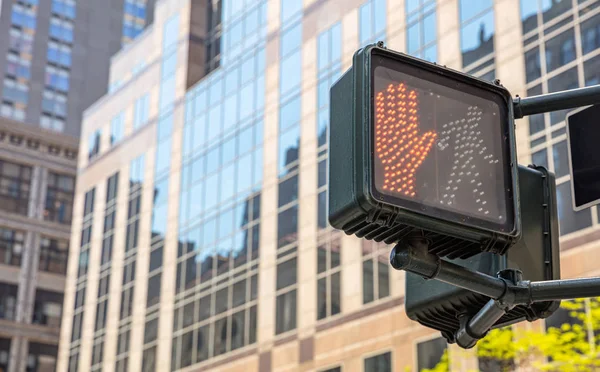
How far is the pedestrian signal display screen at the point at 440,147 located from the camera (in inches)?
123

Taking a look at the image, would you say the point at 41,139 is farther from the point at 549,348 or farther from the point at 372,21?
the point at 549,348

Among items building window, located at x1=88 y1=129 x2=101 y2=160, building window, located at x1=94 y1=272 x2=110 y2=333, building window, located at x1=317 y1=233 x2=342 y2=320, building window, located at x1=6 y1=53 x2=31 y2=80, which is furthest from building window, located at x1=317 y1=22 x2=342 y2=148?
building window, located at x1=6 y1=53 x2=31 y2=80

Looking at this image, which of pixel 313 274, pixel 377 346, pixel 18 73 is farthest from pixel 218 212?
pixel 18 73

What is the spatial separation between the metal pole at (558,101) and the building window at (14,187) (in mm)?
88248

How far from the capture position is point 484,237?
322 cm

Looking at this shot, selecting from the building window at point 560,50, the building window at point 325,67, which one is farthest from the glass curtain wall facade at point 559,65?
the building window at point 325,67

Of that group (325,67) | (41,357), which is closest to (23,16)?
(41,357)

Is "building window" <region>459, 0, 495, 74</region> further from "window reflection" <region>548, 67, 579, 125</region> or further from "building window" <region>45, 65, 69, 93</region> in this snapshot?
"building window" <region>45, 65, 69, 93</region>

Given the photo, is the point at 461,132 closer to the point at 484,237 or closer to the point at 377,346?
the point at 484,237

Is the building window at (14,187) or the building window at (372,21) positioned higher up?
the building window at (14,187)

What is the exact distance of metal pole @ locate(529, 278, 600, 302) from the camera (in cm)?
351

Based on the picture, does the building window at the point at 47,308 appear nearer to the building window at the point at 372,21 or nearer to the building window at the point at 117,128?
the building window at the point at 117,128

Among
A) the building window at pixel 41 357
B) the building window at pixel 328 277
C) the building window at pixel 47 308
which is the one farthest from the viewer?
the building window at pixel 47 308

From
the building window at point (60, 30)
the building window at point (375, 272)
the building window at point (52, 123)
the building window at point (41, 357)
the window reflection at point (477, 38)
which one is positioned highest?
the building window at point (60, 30)
